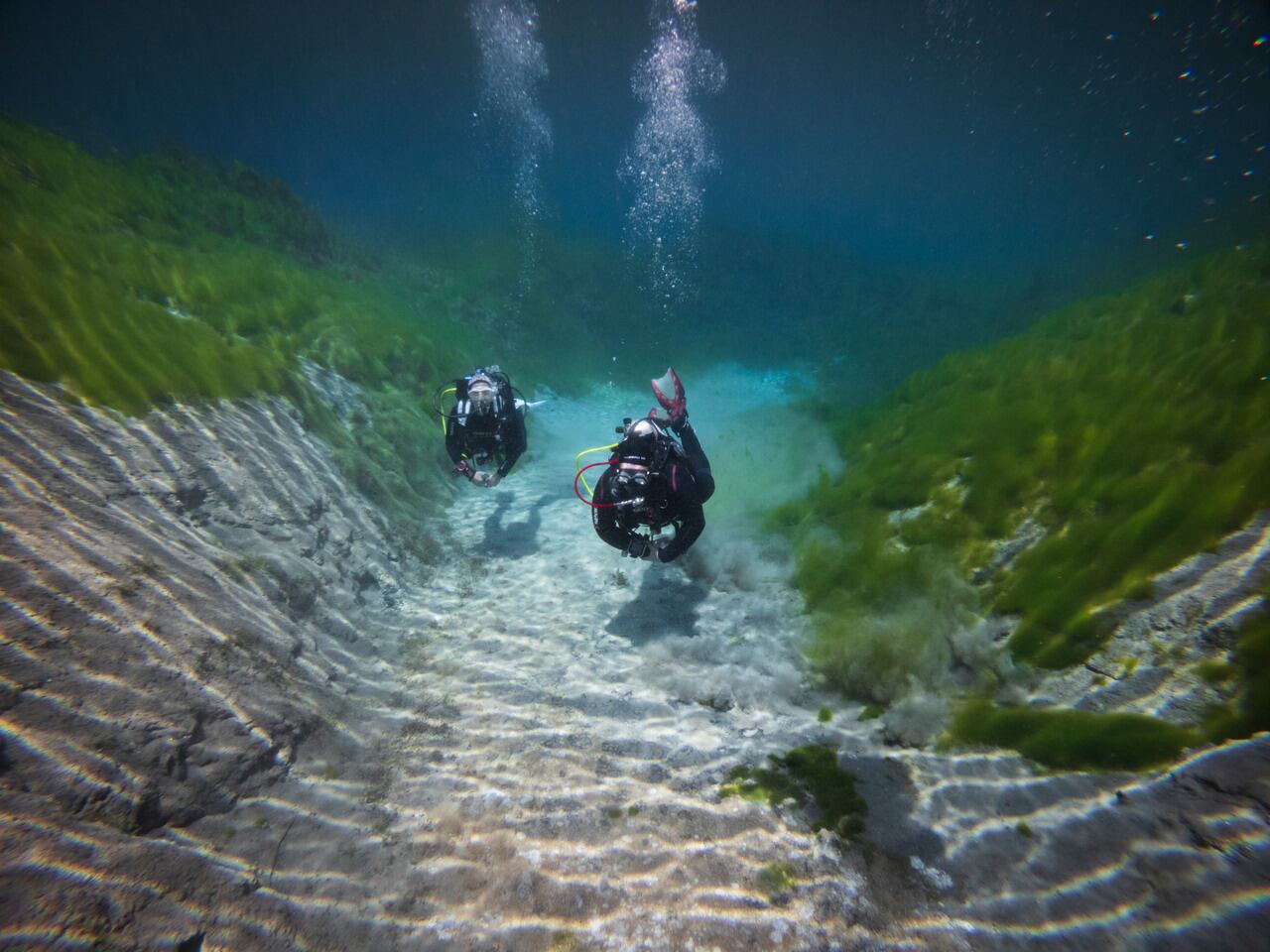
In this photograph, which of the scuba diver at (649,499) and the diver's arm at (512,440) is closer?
the scuba diver at (649,499)

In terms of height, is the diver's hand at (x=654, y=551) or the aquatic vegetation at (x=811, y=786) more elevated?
the diver's hand at (x=654, y=551)

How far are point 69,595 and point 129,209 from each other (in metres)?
13.6

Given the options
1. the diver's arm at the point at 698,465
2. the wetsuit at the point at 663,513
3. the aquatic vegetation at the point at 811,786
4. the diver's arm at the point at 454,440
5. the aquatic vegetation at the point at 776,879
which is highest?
the diver's arm at the point at 454,440

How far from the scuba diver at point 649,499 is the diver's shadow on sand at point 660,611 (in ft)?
3.69

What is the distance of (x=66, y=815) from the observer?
242cm

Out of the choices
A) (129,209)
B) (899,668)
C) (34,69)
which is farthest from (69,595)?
(34,69)

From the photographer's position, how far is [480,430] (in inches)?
278

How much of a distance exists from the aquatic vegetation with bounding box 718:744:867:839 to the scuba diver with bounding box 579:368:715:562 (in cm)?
207

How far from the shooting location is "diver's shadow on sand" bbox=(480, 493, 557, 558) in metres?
7.71

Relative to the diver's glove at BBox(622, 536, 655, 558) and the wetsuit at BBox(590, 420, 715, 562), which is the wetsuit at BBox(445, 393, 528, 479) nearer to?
the wetsuit at BBox(590, 420, 715, 562)

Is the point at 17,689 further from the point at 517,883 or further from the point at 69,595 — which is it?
the point at 517,883

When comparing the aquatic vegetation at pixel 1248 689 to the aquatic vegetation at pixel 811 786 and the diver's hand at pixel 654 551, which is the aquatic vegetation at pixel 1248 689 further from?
the diver's hand at pixel 654 551

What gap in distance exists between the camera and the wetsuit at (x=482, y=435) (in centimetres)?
702

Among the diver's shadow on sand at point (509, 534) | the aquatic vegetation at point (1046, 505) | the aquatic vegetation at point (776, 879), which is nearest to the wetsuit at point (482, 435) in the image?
the diver's shadow on sand at point (509, 534)
